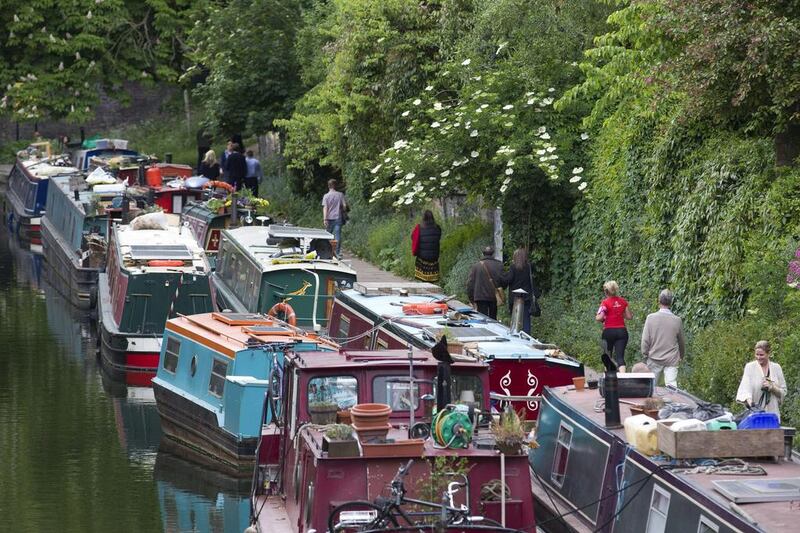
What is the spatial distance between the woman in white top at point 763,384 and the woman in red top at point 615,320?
15.4 ft

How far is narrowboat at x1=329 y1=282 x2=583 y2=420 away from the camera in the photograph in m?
16.8

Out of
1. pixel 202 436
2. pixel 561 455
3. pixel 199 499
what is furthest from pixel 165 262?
pixel 561 455

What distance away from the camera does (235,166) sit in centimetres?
3944

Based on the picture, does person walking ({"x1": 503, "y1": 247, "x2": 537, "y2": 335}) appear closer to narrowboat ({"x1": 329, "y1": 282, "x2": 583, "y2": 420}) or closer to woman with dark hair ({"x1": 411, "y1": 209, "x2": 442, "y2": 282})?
narrowboat ({"x1": 329, "y1": 282, "x2": 583, "y2": 420})

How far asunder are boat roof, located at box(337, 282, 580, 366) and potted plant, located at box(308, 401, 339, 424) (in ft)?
11.0

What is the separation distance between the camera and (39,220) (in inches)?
1849

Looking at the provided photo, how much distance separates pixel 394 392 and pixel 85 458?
28.7 ft

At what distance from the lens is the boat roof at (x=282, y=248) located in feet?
79.9

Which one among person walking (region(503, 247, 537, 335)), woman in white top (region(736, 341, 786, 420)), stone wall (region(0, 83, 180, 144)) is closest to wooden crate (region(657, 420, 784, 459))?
woman in white top (region(736, 341, 786, 420))

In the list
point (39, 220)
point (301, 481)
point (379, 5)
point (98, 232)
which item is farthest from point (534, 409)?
point (39, 220)

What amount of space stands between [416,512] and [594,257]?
41.2 feet

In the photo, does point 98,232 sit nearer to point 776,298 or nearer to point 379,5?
point 379,5

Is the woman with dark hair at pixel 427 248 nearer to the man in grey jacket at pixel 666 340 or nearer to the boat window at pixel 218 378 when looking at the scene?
the boat window at pixel 218 378

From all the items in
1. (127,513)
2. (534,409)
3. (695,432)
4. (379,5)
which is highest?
(379,5)
